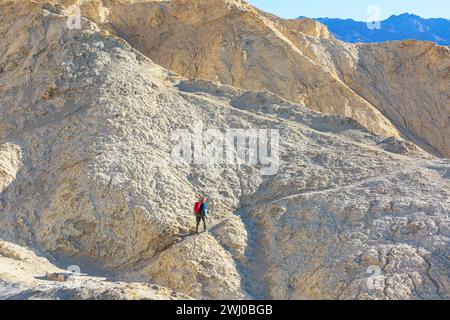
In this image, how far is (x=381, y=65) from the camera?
1260 inches

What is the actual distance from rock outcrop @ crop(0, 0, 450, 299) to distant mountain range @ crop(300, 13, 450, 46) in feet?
239

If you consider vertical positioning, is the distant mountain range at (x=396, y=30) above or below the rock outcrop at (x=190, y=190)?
above

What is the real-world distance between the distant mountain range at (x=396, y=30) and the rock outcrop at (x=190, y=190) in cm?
7277

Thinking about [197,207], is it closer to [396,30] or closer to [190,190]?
[190,190]

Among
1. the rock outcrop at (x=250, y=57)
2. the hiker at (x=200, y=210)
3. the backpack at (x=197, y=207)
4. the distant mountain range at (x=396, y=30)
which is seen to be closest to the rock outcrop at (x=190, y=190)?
the hiker at (x=200, y=210)

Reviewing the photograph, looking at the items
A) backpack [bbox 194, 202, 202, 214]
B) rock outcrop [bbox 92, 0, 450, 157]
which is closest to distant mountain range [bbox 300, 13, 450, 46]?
rock outcrop [bbox 92, 0, 450, 157]

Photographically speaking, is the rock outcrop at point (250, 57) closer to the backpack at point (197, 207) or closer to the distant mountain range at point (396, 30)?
the backpack at point (197, 207)

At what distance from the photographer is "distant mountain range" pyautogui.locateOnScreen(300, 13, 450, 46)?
88.7 metres

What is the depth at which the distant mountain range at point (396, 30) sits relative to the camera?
88.7 m

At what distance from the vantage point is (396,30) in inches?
3718

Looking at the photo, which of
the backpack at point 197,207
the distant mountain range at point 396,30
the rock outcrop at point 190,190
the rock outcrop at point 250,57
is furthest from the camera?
the distant mountain range at point 396,30
